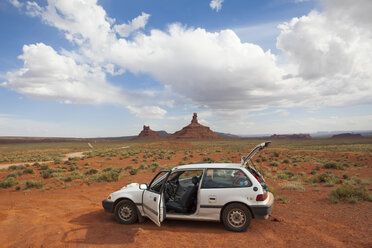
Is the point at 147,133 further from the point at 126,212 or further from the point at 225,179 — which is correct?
the point at 225,179

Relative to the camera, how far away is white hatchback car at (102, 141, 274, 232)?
5250 millimetres

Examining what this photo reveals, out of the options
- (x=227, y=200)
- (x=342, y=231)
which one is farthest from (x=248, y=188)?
(x=342, y=231)

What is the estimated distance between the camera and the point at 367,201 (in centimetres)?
802

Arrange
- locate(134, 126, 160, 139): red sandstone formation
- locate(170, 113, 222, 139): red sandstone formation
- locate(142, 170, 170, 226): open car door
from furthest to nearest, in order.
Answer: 1. locate(134, 126, 160, 139): red sandstone formation
2. locate(170, 113, 222, 139): red sandstone formation
3. locate(142, 170, 170, 226): open car door

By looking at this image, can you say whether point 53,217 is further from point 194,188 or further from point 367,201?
point 367,201

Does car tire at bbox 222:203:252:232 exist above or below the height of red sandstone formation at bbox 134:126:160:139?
below

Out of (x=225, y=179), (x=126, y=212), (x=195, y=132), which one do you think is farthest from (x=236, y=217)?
Result: (x=195, y=132)

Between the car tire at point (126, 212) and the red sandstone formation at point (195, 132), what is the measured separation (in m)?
142

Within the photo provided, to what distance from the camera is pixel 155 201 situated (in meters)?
5.23

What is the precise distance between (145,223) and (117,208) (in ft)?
2.84

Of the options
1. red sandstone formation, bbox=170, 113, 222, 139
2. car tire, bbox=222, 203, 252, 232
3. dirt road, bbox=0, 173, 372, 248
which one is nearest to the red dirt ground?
dirt road, bbox=0, 173, 372, 248

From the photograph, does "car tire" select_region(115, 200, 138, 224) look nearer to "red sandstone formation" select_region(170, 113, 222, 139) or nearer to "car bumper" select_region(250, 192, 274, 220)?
"car bumper" select_region(250, 192, 274, 220)

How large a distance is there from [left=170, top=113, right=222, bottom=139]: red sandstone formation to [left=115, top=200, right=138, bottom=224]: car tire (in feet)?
467

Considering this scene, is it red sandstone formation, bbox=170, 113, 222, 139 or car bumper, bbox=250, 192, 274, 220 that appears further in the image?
red sandstone formation, bbox=170, 113, 222, 139
